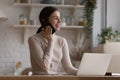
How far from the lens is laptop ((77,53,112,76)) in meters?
1.64

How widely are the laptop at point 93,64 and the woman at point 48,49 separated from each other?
0.63m

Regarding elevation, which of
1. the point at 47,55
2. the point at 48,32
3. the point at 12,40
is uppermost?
the point at 48,32

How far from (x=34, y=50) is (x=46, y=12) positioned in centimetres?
Answer: 39

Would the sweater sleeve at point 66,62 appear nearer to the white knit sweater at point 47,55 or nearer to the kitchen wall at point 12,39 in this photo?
the white knit sweater at point 47,55

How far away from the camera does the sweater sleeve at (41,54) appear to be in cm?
229

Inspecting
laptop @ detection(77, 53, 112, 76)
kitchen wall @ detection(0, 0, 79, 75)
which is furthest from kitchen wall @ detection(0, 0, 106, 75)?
laptop @ detection(77, 53, 112, 76)

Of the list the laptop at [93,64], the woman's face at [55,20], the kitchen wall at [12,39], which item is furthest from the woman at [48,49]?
the kitchen wall at [12,39]

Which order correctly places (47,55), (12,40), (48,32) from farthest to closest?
1. (12,40)
2. (48,32)
3. (47,55)

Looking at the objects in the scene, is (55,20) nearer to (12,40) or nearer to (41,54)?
(41,54)

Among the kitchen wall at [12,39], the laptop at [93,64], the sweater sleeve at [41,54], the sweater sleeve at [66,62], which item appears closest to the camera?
the laptop at [93,64]

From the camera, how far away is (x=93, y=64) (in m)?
1.68

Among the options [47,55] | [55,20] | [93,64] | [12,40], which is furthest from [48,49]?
[12,40]

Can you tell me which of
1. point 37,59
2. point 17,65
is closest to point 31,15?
point 17,65

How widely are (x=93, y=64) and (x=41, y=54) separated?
0.74m
